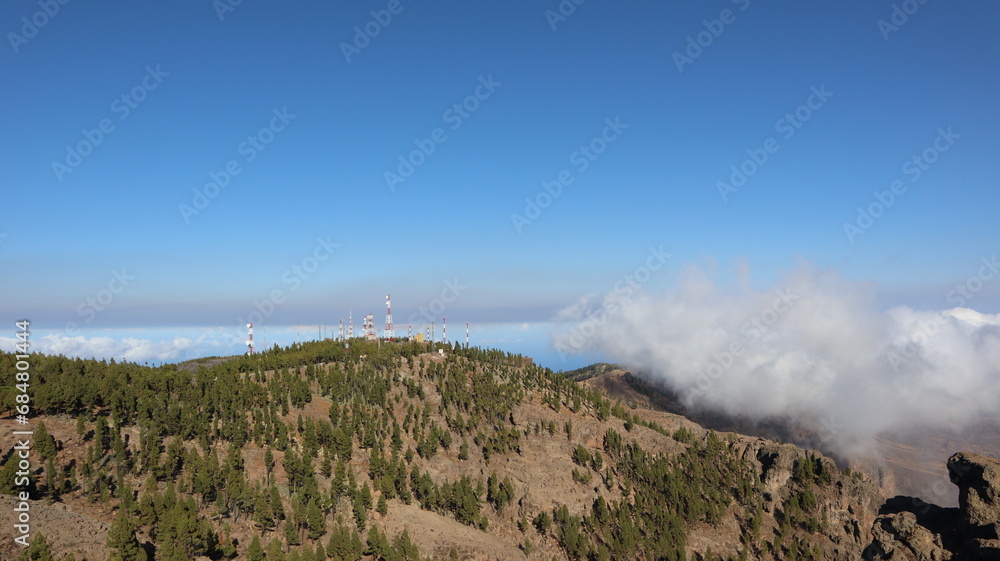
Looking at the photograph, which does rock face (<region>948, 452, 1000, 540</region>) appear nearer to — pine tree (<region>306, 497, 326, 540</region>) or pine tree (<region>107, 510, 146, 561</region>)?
pine tree (<region>306, 497, 326, 540</region>)

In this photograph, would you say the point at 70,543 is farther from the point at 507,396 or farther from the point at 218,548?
the point at 507,396

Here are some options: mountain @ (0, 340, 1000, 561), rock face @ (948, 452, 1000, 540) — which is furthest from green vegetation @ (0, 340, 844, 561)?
rock face @ (948, 452, 1000, 540)

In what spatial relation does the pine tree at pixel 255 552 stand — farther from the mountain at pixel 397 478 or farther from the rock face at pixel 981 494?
the rock face at pixel 981 494

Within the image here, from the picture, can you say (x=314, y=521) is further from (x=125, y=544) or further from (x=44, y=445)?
(x=44, y=445)

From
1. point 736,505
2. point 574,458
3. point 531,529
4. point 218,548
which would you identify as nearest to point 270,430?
point 218,548

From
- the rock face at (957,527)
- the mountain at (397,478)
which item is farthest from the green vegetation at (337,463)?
the rock face at (957,527)

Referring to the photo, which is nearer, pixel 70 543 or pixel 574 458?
pixel 70 543
